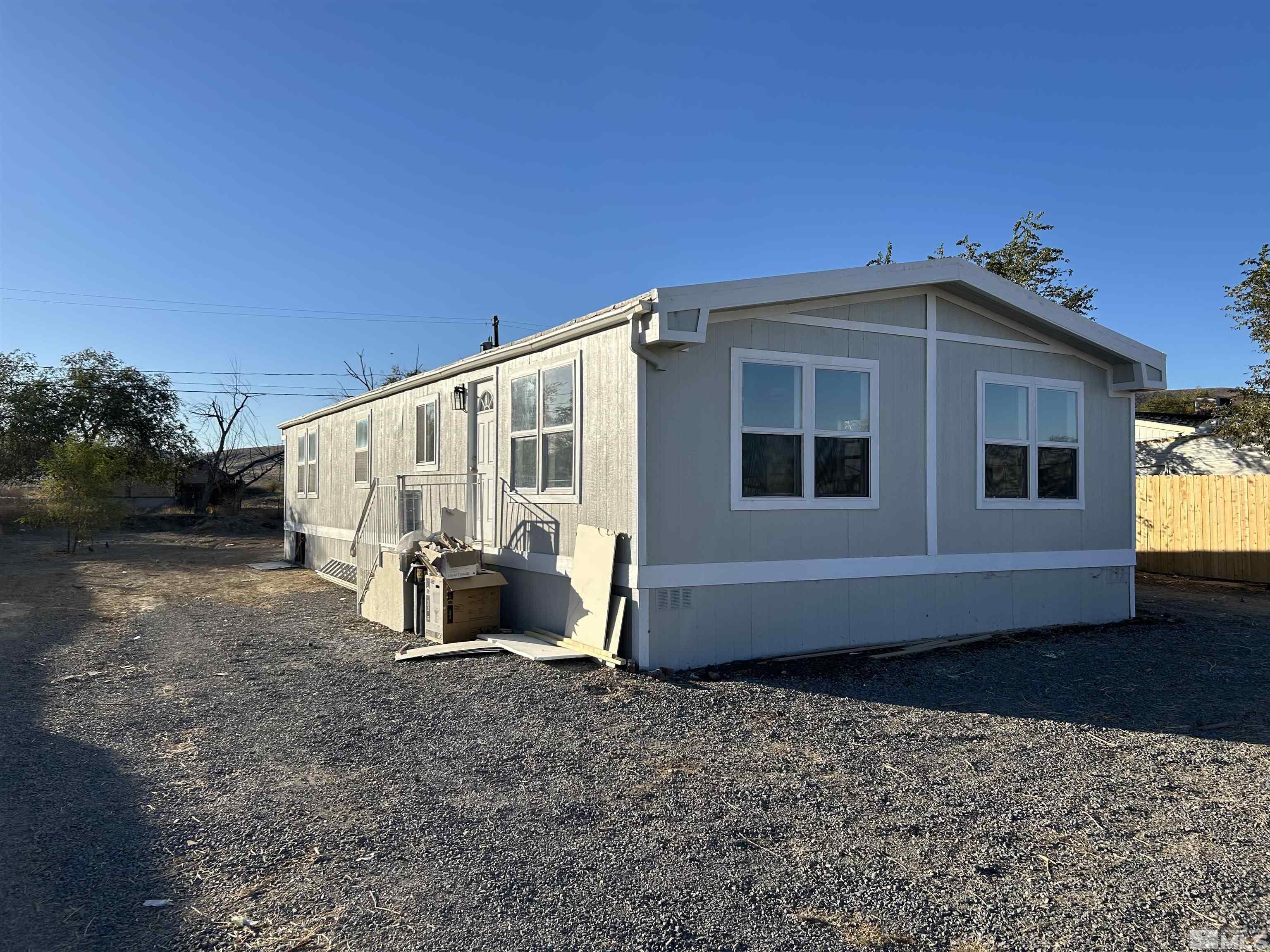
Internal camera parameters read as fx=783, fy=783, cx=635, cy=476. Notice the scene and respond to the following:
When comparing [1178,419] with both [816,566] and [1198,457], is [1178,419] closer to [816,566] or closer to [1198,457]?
[1198,457]

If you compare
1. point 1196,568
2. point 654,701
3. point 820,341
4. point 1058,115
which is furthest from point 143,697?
point 1196,568

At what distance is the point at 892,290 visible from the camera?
7305 millimetres

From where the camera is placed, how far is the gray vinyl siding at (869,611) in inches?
255

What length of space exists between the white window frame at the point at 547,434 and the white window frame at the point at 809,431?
4.76 ft

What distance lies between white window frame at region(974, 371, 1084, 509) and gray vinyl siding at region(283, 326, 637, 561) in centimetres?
381

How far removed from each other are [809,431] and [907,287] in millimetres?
1779

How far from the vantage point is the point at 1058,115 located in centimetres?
1251

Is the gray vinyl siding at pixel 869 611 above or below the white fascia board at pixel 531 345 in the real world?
below

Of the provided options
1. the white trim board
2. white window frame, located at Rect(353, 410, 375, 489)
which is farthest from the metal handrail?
the white trim board

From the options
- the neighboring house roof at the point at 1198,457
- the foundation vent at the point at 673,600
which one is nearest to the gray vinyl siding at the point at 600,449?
the foundation vent at the point at 673,600

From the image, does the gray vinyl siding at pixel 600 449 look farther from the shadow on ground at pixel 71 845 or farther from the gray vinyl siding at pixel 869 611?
the shadow on ground at pixel 71 845

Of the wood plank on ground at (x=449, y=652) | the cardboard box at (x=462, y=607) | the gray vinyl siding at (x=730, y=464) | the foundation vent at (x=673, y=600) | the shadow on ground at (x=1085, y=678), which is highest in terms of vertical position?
the gray vinyl siding at (x=730, y=464)

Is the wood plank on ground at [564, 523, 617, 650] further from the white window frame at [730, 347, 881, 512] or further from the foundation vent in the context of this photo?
the white window frame at [730, 347, 881, 512]
